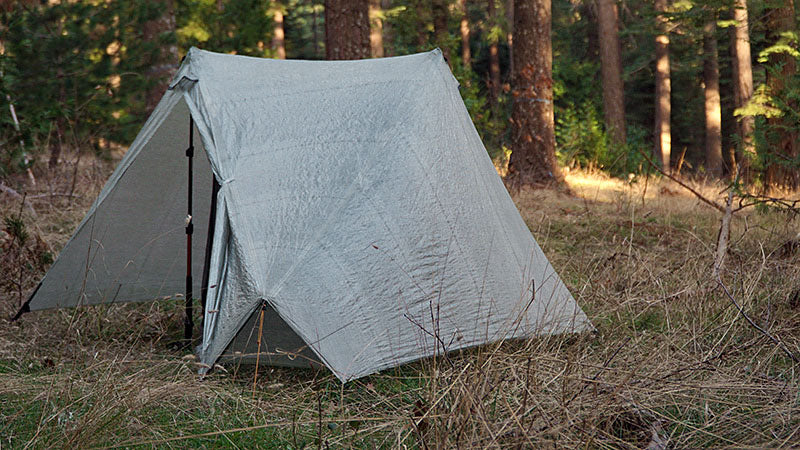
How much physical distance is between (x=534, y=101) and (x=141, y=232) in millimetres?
5555

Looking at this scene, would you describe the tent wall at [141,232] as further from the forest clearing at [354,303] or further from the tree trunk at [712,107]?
the tree trunk at [712,107]

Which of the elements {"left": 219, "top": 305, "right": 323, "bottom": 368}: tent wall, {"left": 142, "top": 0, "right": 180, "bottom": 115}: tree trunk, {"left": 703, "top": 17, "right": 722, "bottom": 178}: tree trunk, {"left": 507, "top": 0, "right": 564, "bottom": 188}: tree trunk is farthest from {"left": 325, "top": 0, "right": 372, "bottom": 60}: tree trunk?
{"left": 703, "top": 17, "right": 722, "bottom": 178}: tree trunk

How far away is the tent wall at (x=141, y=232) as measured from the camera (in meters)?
3.96

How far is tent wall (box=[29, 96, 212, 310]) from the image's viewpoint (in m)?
3.96

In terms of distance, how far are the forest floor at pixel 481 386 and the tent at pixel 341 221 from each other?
165mm

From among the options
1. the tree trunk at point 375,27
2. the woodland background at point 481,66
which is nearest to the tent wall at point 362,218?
the woodland background at point 481,66

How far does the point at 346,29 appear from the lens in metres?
7.79

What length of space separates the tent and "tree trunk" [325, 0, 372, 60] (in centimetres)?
398

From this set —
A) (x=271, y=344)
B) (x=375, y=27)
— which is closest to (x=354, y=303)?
(x=271, y=344)

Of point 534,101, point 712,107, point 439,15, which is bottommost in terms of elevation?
point 712,107

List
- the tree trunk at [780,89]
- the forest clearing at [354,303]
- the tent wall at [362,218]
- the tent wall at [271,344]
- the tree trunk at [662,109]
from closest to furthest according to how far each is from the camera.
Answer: the forest clearing at [354,303] < the tent wall at [362,218] < the tent wall at [271,344] < the tree trunk at [780,89] < the tree trunk at [662,109]

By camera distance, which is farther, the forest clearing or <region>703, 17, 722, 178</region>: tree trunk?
<region>703, 17, 722, 178</region>: tree trunk

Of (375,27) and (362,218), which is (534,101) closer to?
(375,27)

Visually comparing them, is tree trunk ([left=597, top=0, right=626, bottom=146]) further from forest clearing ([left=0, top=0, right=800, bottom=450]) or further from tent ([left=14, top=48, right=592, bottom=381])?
tent ([left=14, top=48, right=592, bottom=381])
